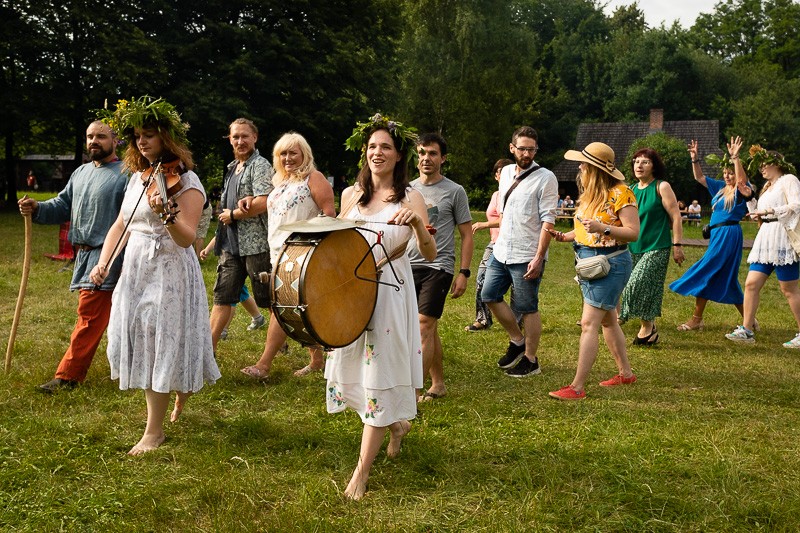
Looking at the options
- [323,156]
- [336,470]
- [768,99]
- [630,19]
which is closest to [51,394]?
[336,470]

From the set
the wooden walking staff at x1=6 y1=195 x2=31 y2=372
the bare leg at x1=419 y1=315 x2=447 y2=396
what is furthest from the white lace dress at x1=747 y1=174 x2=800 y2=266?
the wooden walking staff at x1=6 y1=195 x2=31 y2=372

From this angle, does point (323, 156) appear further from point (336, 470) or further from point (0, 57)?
point (336, 470)

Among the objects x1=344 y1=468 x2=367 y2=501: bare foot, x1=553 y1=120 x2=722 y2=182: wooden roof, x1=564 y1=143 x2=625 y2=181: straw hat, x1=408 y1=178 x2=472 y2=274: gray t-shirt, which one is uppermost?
x1=553 y1=120 x2=722 y2=182: wooden roof

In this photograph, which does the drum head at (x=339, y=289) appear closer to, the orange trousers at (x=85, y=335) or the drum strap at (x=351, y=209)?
the drum strap at (x=351, y=209)

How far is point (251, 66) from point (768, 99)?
4321cm

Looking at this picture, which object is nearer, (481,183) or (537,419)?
(537,419)

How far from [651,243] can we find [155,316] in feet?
18.9

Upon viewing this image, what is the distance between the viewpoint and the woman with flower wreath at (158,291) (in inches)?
191

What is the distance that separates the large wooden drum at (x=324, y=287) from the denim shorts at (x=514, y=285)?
9.94 ft

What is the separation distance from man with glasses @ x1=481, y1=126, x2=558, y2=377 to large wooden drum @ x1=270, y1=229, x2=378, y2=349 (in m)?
3.00

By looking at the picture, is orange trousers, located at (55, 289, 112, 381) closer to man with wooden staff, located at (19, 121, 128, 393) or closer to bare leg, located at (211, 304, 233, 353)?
man with wooden staff, located at (19, 121, 128, 393)

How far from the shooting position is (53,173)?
69.5 m

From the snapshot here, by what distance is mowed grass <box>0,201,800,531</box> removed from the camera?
3.93 meters

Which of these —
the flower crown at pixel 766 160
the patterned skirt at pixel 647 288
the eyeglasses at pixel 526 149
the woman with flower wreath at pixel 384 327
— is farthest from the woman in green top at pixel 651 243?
the woman with flower wreath at pixel 384 327
